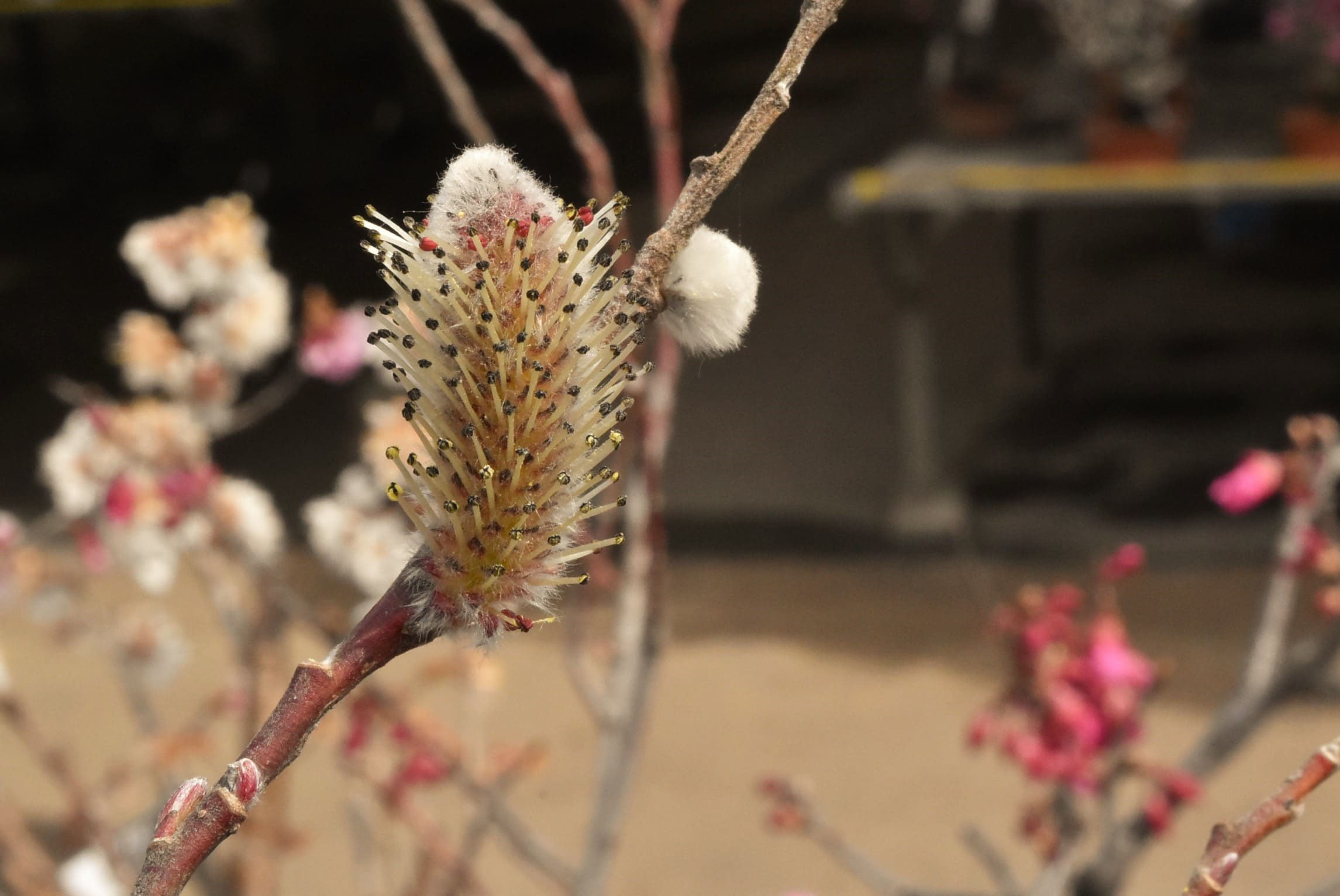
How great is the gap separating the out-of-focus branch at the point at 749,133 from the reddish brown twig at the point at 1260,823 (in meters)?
0.29

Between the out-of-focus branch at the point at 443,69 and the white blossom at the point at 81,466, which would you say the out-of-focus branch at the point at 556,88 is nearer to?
the out-of-focus branch at the point at 443,69

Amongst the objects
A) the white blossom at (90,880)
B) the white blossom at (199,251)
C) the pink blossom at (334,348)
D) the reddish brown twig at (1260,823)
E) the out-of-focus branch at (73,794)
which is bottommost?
the reddish brown twig at (1260,823)

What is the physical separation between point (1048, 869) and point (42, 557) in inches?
53.0

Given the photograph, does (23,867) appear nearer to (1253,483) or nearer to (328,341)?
(328,341)

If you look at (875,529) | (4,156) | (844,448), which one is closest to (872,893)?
(875,529)

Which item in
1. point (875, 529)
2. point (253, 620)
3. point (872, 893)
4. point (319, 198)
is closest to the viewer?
point (253, 620)

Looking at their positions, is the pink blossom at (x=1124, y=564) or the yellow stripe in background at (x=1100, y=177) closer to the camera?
the pink blossom at (x=1124, y=564)

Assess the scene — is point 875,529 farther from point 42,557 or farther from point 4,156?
point 4,156

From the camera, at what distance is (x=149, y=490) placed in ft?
5.71

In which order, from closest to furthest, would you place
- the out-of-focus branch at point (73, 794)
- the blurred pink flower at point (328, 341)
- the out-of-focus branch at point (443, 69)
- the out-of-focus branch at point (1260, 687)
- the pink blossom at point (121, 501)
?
the out-of-focus branch at point (443, 69), the out-of-focus branch at point (1260, 687), the out-of-focus branch at point (73, 794), the pink blossom at point (121, 501), the blurred pink flower at point (328, 341)

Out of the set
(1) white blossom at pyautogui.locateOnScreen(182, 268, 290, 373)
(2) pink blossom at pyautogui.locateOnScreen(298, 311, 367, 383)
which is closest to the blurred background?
(2) pink blossom at pyautogui.locateOnScreen(298, 311, 367, 383)

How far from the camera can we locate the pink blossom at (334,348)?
189cm

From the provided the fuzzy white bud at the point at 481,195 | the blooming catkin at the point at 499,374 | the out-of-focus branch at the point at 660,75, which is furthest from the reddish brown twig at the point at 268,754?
the out-of-focus branch at the point at 660,75

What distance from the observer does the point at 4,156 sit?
784 cm
